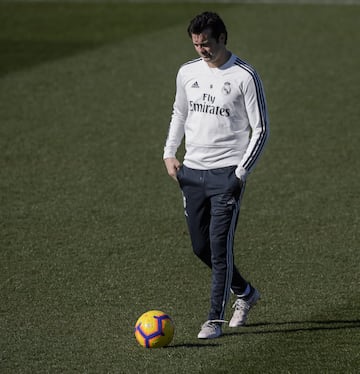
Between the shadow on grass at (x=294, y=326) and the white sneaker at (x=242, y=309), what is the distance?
72mm

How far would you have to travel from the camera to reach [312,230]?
11117 mm

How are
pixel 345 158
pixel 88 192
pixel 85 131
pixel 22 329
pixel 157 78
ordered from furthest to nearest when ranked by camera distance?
pixel 157 78, pixel 85 131, pixel 345 158, pixel 88 192, pixel 22 329

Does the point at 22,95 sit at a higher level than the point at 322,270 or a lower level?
higher

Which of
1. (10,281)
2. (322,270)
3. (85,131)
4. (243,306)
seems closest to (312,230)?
(322,270)

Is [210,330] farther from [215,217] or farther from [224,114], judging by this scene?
[224,114]

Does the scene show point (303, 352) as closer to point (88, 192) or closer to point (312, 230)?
point (312, 230)

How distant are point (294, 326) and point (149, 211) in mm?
3734

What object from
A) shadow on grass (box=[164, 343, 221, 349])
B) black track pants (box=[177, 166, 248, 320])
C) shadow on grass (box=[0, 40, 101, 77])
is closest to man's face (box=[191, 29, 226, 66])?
black track pants (box=[177, 166, 248, 320])

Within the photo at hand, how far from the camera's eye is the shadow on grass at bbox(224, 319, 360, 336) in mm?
8445

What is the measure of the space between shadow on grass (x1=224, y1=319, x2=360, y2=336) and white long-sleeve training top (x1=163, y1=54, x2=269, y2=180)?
4.76 ft

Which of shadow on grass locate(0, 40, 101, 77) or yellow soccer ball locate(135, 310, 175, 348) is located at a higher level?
shadow on grass locate(0, 40, 101, 77)

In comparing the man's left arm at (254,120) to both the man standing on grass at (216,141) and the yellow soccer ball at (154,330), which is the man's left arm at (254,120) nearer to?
the man standing on grass at (216,141)

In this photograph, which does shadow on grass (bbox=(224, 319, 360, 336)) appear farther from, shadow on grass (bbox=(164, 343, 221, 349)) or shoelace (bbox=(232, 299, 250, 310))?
shadow on grass (bbox=(164, 343, 221, 349))

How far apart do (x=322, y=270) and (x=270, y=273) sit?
1.77ft
